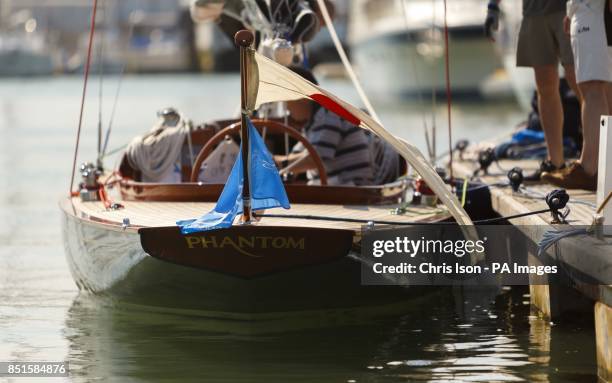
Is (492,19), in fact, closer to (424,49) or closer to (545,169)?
(545,169)

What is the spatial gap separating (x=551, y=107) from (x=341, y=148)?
147cm

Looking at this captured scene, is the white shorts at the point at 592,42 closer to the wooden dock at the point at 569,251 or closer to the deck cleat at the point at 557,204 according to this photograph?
the wooden dock at the point at 569,251

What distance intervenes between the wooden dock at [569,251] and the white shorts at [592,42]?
0.77 meters

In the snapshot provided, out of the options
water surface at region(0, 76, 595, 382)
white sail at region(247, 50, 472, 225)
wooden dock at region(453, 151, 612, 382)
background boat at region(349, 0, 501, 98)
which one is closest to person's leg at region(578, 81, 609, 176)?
wooden dock at region(453, 151, 612, 382)

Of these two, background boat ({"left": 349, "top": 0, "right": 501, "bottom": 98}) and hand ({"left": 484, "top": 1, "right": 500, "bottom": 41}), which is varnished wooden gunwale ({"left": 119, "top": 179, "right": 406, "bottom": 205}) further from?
background boat ({"left": 349, "top": 0, "right": 501, "bottom": 98})

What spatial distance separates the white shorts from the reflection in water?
61.8 inches

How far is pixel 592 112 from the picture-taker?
877 centimetres

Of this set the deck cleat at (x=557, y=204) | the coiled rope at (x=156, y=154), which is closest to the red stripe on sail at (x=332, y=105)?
the deck cleat at (x=557, y=204)

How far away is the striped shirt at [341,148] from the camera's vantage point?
917 centimetres

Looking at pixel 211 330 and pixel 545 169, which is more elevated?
pixel 545 169

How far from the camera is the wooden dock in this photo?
677cm

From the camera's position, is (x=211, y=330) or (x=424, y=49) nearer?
(x=211, y=330)

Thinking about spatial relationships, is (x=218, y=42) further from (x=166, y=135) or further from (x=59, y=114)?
(x=166, y=135)

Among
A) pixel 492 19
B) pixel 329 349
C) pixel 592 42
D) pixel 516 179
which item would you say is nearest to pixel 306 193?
pixel 329 349
